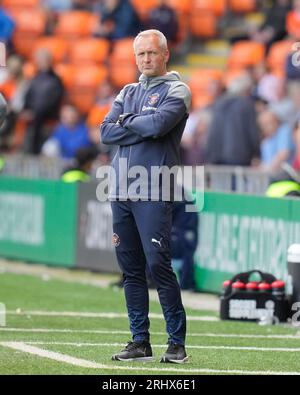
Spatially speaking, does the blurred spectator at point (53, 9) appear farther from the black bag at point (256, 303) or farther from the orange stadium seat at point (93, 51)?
the black bag at point (256, 303)

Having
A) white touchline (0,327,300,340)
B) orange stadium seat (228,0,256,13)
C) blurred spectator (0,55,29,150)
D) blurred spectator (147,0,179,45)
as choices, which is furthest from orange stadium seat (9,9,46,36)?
white touchline (0,327,300,340)

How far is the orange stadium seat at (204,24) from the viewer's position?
23.6m

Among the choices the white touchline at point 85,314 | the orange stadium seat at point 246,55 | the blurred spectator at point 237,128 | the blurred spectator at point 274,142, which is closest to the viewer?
the white touchline at point 85,314

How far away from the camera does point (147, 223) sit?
9.25m

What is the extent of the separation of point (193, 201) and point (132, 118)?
5.93m

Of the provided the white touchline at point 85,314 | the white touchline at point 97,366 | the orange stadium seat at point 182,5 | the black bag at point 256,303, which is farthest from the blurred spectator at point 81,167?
the white touchline at point 97,366

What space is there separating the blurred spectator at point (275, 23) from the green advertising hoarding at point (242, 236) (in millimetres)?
6448

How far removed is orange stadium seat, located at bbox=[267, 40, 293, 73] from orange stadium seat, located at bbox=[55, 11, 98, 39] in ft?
18.8

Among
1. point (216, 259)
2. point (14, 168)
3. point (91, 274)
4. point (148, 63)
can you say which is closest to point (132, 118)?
point (148, 63)

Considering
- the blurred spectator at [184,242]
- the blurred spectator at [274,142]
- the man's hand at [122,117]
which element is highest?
the blurred spectator at [274,142]

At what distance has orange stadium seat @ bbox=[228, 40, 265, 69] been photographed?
21344mm

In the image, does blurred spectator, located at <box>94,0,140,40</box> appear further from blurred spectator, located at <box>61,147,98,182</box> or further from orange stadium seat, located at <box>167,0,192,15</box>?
blurred spectator, located at <box>61,147,98,182</box>

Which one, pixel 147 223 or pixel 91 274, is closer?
pixel 147 223

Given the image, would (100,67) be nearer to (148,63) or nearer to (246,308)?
(246,308)
